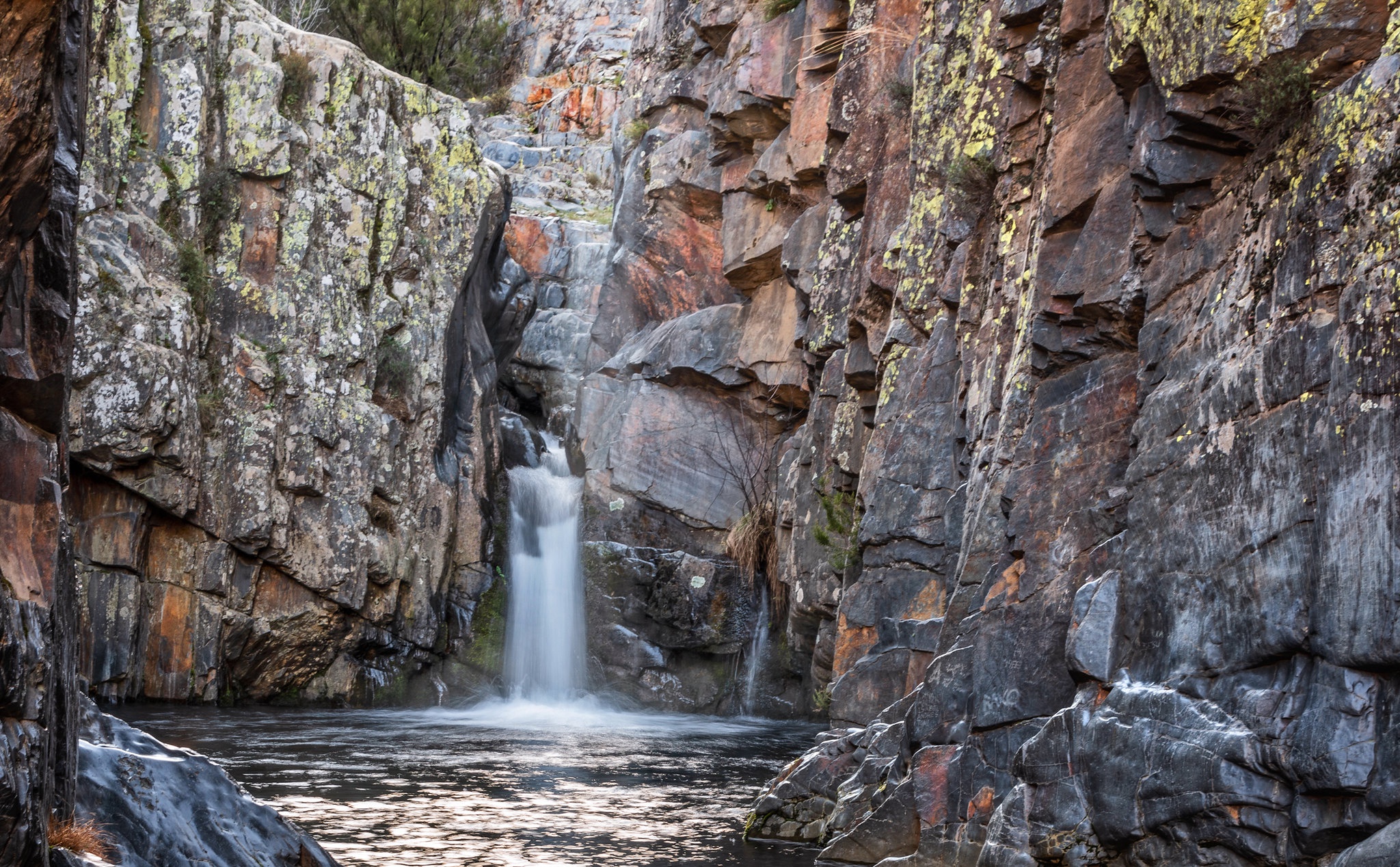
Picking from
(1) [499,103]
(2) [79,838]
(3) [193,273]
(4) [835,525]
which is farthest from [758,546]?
(1) [499,103]

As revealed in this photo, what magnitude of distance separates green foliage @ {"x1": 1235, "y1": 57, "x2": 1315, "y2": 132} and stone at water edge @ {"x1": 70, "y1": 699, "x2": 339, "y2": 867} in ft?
23.3

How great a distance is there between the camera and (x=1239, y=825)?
6.29m

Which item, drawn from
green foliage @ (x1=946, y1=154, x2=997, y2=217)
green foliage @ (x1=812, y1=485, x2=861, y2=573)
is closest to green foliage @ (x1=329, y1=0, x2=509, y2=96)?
green foliage @ (x1=812, y1=485, x2=861, y2=573)

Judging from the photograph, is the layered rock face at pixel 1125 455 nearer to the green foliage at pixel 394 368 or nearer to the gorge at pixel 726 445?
the gorge at pixel 726 445

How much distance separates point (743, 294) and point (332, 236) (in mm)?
9081

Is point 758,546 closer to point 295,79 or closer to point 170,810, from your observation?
point 295,79

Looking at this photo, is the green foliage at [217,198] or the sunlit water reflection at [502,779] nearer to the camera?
the sunlit water reflection at [502,779]

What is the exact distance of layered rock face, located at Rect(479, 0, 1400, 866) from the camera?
19.9 feet

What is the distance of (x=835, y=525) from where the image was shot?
62.4 feet

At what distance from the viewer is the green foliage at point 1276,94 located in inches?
279

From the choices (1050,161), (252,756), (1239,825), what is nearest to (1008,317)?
(1050,161)

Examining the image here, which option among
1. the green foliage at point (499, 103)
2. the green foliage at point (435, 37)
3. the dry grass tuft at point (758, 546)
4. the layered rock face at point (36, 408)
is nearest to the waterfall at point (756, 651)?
the dry grass tuft at point (758, 546)

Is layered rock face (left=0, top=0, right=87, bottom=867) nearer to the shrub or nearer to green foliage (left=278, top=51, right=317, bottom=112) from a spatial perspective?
the shrub

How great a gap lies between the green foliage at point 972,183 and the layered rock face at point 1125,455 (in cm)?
5
